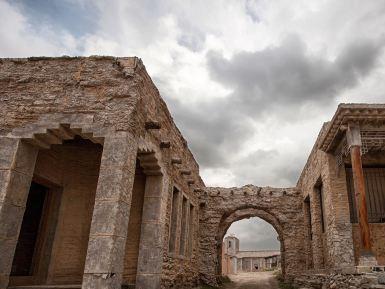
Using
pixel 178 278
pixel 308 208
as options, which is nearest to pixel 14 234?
pixel 178 278

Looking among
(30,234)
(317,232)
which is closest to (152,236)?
(30,234)

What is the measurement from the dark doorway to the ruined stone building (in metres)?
0.03

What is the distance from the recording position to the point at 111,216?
589 centimetres

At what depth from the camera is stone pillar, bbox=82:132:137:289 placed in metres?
5.59

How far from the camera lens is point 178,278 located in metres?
10.5

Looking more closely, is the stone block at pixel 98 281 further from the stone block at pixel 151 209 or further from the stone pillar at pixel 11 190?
the stone block at pixel 151 209

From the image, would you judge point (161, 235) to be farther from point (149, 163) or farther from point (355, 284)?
point (355, 284)

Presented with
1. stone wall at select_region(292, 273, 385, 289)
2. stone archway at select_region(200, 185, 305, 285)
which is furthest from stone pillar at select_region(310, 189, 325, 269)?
stone archway at select_region(200, 185, 305, 285)

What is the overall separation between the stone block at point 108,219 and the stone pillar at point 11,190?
1700 mm

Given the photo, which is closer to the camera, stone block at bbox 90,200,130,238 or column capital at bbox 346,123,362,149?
stone block at bbox 90,200,130,238

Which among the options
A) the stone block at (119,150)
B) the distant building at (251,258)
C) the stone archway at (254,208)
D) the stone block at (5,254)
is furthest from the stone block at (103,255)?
the distant building at (251,258)

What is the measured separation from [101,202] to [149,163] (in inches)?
91.7

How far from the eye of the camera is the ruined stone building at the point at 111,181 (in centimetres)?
628

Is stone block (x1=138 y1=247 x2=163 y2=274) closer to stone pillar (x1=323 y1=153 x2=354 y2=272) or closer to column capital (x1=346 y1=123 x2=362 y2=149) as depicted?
stone pillar (x1=323 y1=153 x2=354 y2=272)
